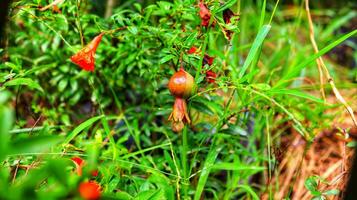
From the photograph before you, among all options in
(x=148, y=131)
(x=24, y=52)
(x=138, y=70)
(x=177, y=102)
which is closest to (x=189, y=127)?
(x=148, y=131)

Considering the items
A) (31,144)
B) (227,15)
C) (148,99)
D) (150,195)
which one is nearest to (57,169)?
(31,144)

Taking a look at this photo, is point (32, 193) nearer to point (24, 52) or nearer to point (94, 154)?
point (94, 154)

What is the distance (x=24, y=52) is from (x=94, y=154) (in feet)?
4.37

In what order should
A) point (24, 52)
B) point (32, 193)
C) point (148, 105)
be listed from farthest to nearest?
1. point (24, 52)
2. point (148, 105)
3. point (32, 193)

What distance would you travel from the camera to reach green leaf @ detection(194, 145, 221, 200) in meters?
1.27

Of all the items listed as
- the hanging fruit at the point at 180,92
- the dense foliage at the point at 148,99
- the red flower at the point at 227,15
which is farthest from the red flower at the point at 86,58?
the red flower at the point at 227,15

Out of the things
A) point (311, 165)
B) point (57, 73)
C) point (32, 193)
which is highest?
point (32, 193)

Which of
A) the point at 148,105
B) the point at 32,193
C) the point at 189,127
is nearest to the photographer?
the point at 32,193

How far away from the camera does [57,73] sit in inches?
67.7

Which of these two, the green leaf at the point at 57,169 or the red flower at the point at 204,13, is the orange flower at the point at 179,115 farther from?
the green leaf at the point at 57,169

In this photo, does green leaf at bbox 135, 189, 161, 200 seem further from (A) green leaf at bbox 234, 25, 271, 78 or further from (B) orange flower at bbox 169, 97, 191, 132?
(A) green leaf at bbox 234, 25, 271, 78

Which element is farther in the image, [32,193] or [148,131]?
[148,131]

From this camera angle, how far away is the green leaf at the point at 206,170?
127cm

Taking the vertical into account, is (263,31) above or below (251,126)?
above
